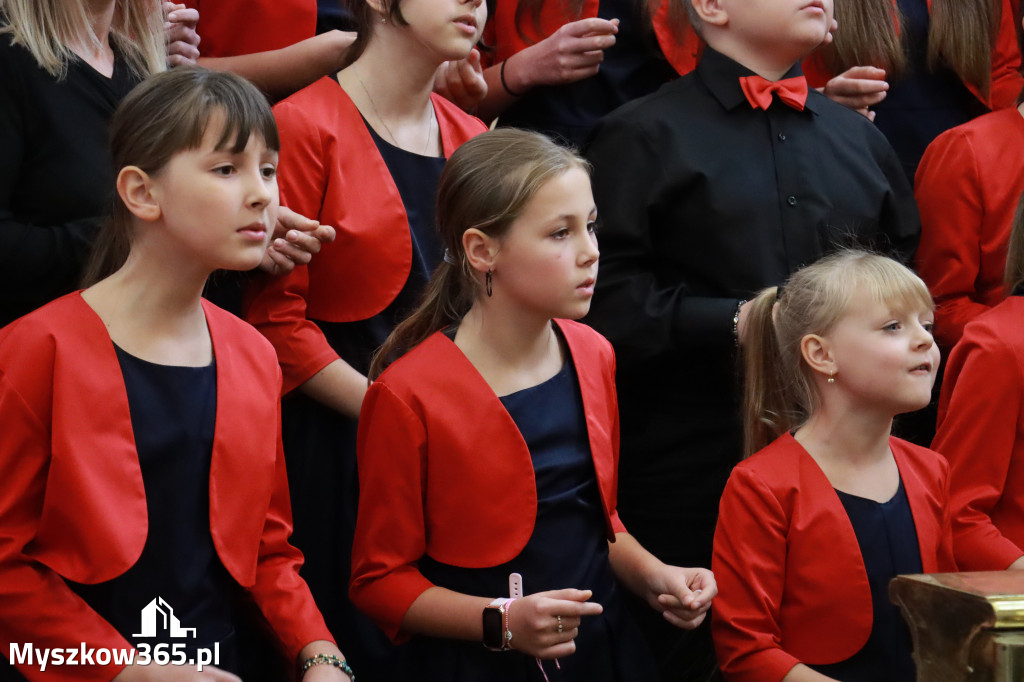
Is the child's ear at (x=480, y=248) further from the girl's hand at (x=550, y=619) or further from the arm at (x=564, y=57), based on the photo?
the arm at (x=564, y=57)

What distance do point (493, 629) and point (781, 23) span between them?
1429 mm

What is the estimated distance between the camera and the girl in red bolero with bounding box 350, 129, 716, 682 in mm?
2049

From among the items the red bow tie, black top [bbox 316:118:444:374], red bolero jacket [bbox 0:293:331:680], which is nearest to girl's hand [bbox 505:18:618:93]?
the red bow tie

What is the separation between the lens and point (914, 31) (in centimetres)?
325

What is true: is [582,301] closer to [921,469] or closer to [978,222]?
[921,469]

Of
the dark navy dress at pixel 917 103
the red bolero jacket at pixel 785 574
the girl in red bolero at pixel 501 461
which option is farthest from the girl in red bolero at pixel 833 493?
the dark navy dress at pixel 917 103

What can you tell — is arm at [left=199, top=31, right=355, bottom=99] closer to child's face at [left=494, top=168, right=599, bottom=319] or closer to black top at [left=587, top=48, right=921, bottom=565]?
black top at [left=587, top=48, right=921, bottom=565]

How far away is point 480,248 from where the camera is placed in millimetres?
2170

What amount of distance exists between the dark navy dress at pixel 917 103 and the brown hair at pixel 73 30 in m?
1.77

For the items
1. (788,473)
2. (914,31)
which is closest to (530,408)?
(788,473)

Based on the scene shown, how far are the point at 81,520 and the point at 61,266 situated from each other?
58 cm

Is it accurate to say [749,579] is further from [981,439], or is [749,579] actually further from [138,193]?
[138,193]

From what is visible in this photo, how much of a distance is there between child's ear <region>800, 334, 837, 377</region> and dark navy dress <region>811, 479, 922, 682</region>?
9.0 inches

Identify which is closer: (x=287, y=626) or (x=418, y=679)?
(x=287, y=626)
